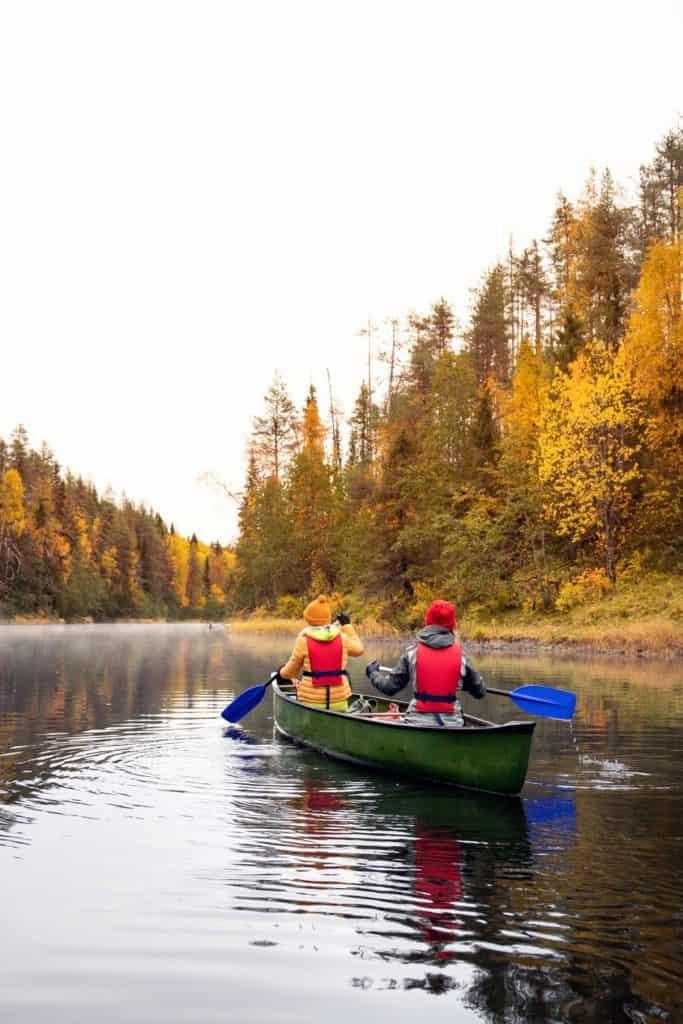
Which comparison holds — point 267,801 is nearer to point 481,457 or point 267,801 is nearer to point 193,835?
point 193,835

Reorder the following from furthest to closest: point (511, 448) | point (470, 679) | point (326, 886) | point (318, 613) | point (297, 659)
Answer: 1. point (511, 448)
2. point (297, 659)
3. point (318, 613)
4. point (470, 679)
5. point (326, 886)

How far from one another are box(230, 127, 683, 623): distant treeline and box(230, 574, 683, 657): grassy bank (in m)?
0.66

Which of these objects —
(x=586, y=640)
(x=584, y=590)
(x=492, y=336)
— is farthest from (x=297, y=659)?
(x=492, y=336)

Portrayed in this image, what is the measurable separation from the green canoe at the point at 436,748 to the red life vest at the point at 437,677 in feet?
1.16

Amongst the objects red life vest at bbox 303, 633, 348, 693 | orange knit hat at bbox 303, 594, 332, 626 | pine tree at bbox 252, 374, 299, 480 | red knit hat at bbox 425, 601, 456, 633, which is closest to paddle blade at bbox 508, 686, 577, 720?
red knit hat at bbox 425, 601, 456, 633

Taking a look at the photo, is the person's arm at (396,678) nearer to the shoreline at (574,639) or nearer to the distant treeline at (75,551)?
the shoreline at (574,639)

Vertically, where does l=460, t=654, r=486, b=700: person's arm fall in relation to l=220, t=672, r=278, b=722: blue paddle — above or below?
above

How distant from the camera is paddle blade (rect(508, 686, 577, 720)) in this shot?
10.9 meters

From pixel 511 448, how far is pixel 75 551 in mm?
70517

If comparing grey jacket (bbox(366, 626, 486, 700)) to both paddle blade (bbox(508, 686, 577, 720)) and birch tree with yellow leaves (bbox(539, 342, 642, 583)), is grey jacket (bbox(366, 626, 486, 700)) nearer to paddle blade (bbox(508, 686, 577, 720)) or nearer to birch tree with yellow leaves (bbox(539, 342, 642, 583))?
paddle blade (bbox(508, 686, 577, 720))

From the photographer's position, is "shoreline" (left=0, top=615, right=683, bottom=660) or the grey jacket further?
"shoreline" (left=0, top=615, right=683, bottom=660)

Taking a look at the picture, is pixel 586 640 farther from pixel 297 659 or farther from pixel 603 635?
pixel 297 659

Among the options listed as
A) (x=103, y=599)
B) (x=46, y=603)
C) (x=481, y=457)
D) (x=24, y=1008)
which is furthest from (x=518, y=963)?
(x=103, y=599)

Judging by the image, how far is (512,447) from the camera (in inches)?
1597
